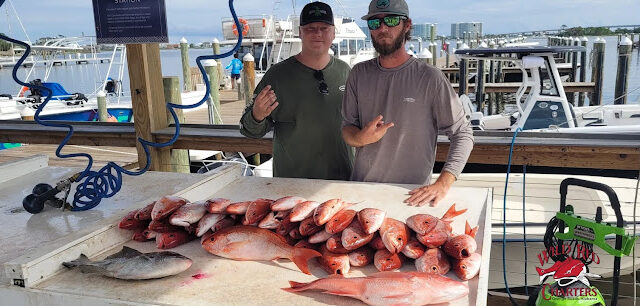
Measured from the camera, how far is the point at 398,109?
2578 mm

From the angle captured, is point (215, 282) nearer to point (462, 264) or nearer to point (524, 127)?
point (462, 264)

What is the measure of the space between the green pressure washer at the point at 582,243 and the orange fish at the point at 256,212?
1.22 m

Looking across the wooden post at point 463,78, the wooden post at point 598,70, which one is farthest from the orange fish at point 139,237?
the wooden post at point 598,70

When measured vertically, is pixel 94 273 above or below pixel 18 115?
above

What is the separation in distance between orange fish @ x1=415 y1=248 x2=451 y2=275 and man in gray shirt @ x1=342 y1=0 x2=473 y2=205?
3.05ft

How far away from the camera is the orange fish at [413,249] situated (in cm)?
158

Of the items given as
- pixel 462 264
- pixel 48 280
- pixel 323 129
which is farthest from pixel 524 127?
pixel 48 280

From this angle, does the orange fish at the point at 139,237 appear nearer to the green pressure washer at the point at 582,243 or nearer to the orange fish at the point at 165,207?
the orange fish at the point at 165,207

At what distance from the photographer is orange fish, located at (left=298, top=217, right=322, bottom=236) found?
1.72m

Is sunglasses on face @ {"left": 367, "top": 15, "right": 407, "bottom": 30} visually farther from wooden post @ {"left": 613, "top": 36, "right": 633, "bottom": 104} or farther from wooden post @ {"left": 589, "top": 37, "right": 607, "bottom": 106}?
wooden post @ {"left": 613, "top": 36, "right": 633, "bottom": 104}

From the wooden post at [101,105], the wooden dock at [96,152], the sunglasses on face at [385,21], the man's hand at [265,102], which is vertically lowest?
the wooden dock at [96,152]

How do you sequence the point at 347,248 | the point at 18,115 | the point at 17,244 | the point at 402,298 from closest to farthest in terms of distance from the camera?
the point at 402,298 → the point at 347,248 → the point at 17,244 → the point at 18,115

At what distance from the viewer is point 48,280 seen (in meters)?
1.57

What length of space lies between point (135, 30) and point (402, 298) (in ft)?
9.54
